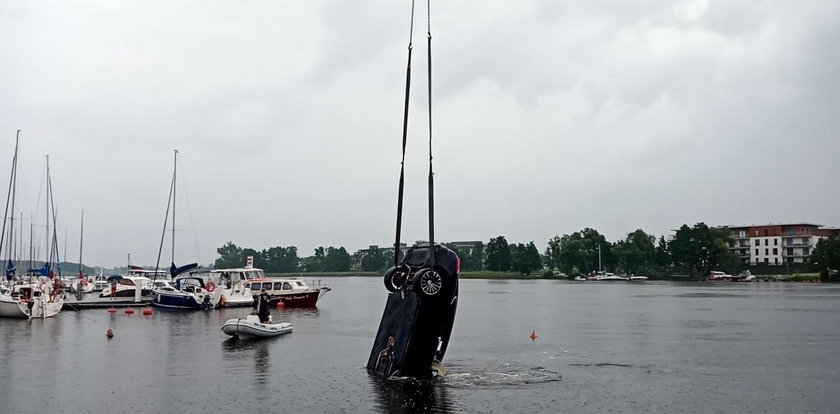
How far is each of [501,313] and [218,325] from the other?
85.2 ft

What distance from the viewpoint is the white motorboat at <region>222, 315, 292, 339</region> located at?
3672cm

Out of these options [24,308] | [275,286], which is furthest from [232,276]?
[24,308]

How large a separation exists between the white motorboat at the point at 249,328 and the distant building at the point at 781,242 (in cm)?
15951

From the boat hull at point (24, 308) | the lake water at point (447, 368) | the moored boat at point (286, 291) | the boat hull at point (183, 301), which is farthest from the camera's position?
the moored boat at point (286, 291)

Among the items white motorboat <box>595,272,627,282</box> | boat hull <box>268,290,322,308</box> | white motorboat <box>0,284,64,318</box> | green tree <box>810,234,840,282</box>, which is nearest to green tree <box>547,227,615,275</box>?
white motorboat <box>595,272,627,282</box>

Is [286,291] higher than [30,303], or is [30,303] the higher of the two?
[30,303]

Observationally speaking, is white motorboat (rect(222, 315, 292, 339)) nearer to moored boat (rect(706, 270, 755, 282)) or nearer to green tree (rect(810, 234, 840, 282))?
green tree (rect(810, 234, 840, 282))

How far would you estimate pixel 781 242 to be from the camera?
577ft

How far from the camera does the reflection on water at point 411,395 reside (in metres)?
20.1

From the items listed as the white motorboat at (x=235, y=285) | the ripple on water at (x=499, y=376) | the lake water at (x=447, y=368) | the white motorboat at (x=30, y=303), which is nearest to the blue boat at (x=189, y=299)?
the white motorboat at (x=235, y=285)

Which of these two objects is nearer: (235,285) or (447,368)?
(447,368)

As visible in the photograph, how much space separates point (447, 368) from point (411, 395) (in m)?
6.45

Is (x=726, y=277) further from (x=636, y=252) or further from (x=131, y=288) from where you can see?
(x=131, y=288)

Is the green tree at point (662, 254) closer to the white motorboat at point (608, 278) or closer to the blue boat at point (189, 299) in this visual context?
the white motorboat at point (608, 278)
